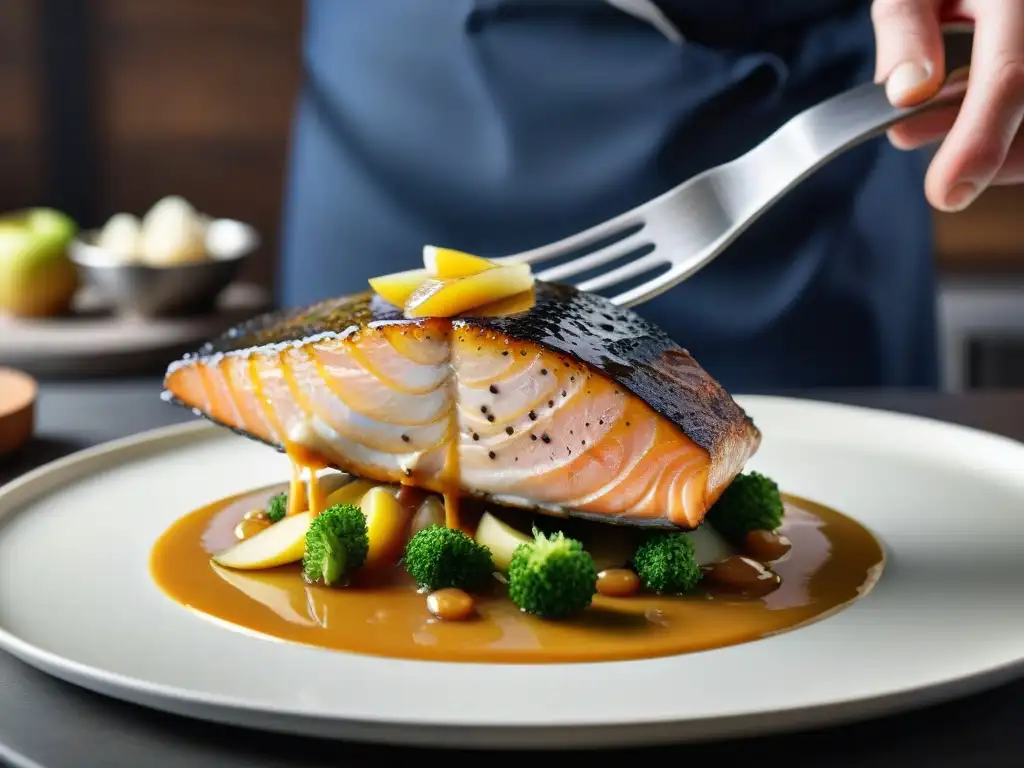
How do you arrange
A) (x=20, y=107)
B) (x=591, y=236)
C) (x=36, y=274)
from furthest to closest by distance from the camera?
(x=20, y=107) → (x=36, y=274) → (x=591, y=236)

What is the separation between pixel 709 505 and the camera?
7.06 feet

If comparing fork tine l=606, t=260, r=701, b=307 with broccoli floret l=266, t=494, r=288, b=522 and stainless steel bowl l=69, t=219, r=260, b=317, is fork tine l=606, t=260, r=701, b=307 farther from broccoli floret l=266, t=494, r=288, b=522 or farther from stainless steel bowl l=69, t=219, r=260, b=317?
stainless steel bowl l=69, t=219, r=260, b=317

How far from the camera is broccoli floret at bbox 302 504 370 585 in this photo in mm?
2074

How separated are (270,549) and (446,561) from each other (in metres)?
0.33

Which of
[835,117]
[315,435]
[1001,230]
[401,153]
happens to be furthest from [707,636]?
[1001,230]

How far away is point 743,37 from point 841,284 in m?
0.76

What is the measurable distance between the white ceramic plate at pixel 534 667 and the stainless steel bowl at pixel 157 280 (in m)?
2.25

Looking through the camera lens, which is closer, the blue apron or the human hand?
the human hand

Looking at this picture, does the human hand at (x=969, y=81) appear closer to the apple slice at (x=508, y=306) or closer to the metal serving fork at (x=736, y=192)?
the metal serving fork at (x=736, y=192)

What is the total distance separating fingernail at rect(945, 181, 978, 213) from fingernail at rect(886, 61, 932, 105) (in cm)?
18

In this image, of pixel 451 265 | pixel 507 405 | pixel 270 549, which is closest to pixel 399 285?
pixel 451 265

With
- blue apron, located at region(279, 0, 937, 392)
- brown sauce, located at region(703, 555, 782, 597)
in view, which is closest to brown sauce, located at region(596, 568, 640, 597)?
brown sauce, located at region(703, 555, 782, 597)

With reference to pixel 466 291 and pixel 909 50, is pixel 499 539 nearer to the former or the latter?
pixel 466 291

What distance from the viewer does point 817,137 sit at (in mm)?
Answer: 2512
